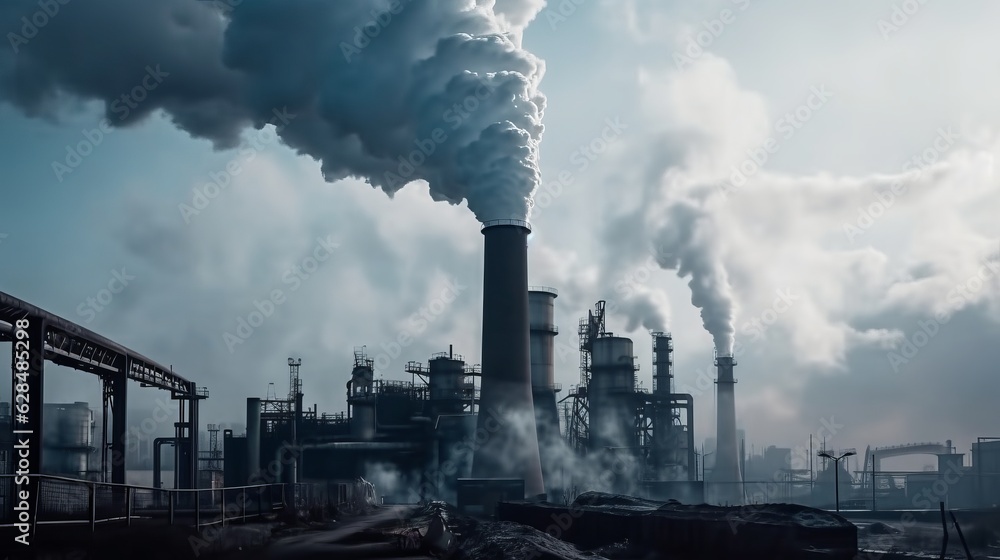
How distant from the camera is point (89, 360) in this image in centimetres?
2358

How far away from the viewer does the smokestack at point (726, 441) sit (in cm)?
5716

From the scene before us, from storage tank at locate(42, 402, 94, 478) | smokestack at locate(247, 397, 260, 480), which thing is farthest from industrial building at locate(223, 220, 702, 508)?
storage tank at locate(42, 402, 94, 478)

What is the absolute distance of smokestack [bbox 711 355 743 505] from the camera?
57156mm

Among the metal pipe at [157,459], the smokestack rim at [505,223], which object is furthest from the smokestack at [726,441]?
the metal pipe at [157,459]

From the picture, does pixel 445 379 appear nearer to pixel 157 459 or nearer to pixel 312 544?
pixel 157 459

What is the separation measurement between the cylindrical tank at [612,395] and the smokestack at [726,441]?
18.5 feet

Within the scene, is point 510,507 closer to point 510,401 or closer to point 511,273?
point 510,401

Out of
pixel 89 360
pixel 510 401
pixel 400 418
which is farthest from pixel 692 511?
pixel 400 418

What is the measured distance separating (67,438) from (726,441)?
41557 mm

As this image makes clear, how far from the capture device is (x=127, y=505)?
457 inches

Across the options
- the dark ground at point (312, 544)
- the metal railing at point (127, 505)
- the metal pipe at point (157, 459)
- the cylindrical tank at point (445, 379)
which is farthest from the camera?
the cylindrical tank at point (445, 379)

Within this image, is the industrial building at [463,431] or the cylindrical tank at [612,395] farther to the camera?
the cylindrical tank at [612,395]

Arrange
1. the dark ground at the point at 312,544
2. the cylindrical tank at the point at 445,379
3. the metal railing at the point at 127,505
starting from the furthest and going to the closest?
the cylindrical tank at the point at 445,379
the metal railing at the point at 127,505
the dark ground at the point at 312,544

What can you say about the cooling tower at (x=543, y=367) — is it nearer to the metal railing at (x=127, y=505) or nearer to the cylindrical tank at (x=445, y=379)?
the cylindrical tank at (x=445, y=379)
